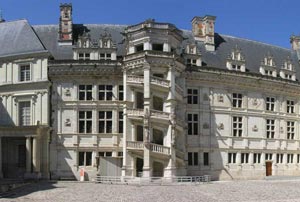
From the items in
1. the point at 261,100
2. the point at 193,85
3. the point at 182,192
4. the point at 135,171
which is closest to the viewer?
the point at 182,192

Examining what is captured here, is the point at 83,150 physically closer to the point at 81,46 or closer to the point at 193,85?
the point at 81,46

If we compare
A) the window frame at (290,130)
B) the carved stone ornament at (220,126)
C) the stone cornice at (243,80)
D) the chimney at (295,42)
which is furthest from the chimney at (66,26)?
the chimney at (295,42)

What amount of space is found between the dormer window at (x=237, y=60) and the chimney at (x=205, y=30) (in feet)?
6.60

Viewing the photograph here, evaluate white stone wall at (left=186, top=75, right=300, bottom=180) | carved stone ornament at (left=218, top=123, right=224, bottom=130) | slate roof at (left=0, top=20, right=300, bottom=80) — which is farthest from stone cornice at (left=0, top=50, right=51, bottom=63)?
carved stone ornament at (left=218, top=123, right=224, bottom=130)

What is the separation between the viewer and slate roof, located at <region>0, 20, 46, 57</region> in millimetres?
32375

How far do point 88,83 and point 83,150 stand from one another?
511cm

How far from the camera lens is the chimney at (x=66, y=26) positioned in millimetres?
34312

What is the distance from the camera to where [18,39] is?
33.5m

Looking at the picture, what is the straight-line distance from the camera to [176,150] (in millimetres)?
30875

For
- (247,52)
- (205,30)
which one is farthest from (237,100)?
(205,30)

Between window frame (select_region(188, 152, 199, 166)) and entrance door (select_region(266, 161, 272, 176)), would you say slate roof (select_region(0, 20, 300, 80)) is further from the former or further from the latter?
entrance door (select_region(266, 161, 272, 176))

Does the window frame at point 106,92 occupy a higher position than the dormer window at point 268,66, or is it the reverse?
the dormer window at point 268,66

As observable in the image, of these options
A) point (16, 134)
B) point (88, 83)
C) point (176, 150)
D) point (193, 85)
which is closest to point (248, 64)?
point (193, 85)

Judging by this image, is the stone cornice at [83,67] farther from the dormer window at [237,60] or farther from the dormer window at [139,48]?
the dormer window at [237,60]
